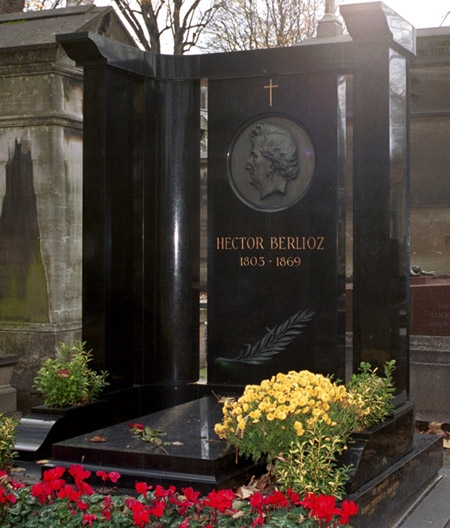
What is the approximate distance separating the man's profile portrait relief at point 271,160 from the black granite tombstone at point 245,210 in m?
0.01

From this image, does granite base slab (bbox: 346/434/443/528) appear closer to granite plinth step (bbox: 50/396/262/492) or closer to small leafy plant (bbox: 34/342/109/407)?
granite plinth step (bbox: 50/396/262/492)

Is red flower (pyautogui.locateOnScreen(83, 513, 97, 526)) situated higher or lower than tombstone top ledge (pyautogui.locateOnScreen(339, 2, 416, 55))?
lower

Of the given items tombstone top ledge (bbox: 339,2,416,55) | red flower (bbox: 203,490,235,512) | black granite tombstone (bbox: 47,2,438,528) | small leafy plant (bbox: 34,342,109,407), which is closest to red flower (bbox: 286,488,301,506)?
red flower (bbox: 203,490,235,512)

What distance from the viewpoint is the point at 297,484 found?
4.49m

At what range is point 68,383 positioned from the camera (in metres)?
6.10

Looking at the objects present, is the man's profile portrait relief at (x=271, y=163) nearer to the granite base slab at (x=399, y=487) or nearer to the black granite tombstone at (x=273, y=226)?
the black granite tombstone at (x=273, y=226)

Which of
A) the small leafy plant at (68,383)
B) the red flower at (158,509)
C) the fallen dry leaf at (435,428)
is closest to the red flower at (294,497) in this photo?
the red flower at (158,509)

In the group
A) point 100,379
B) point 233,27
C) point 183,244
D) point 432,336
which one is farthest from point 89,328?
point 233,27

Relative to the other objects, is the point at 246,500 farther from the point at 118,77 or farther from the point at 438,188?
the point at 438,188

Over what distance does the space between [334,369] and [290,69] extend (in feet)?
7.51

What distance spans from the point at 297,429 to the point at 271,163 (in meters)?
2.73

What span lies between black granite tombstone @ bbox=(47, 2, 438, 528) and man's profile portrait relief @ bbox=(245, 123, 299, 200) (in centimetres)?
1

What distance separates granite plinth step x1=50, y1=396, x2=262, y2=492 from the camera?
488 centimetres

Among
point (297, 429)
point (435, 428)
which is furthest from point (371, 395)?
point (435, 428)
